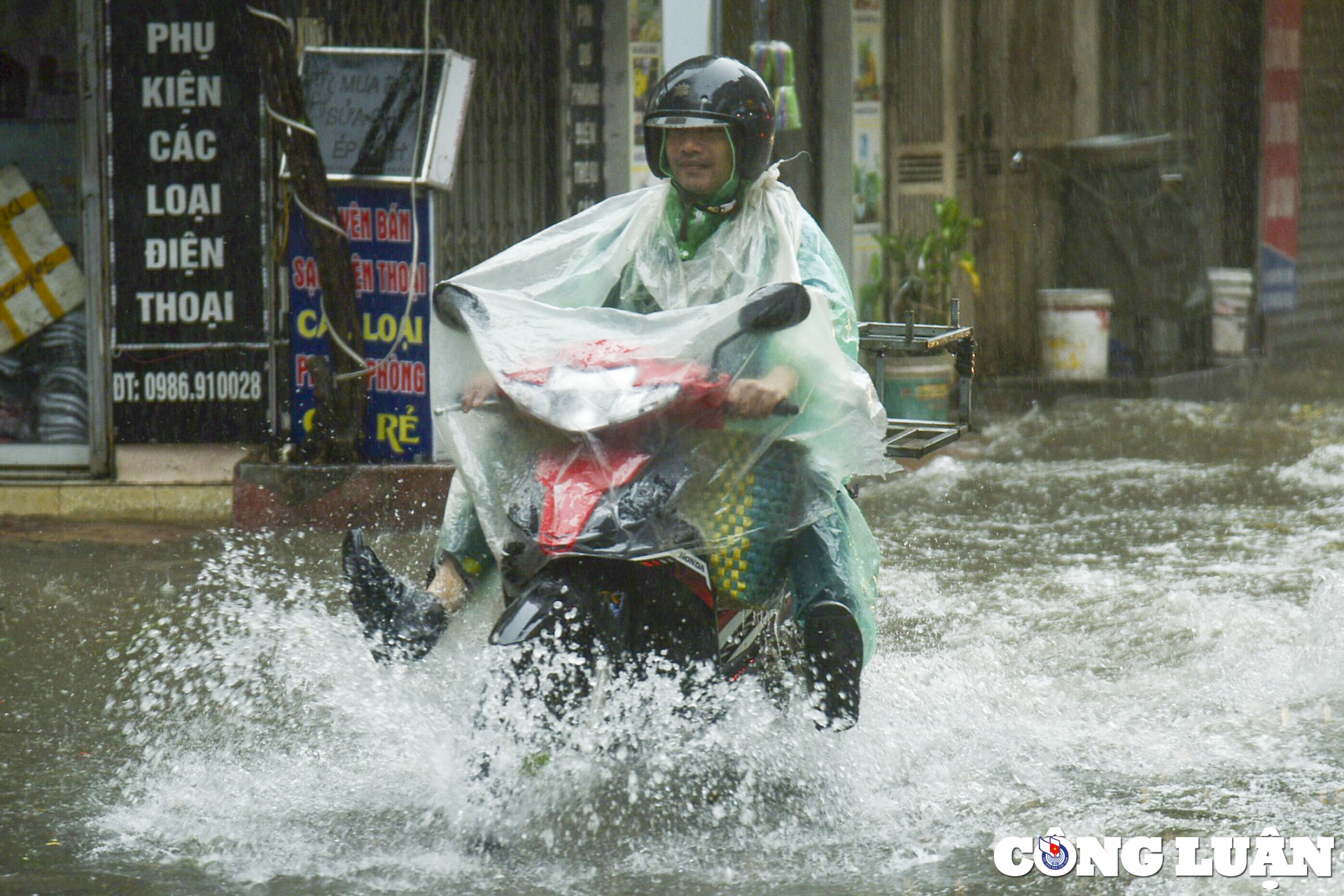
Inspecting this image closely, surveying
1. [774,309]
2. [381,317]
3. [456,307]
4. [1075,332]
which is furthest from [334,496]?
[1075,332]

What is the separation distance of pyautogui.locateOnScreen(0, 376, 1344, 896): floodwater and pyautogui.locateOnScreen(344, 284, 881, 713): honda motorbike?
18 cm

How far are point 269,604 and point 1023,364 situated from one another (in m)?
7.69

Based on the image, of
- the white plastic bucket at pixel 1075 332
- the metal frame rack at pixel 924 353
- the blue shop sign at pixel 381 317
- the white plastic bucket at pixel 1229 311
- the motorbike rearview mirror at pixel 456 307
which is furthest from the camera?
the white plastic bucket at pixel 1229 311

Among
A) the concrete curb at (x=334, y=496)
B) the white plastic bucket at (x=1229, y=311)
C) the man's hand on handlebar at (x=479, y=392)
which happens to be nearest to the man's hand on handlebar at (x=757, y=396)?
the man's hand on handlebar at (x=479, y=392)

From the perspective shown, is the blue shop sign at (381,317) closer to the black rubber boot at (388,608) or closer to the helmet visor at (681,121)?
the helmet visor at (681,121)

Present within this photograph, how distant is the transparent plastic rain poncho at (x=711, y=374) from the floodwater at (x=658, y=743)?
0.37 m

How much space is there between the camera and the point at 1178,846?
350 centimetres

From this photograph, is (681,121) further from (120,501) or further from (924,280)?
(924,280)

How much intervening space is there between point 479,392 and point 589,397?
0.98 ft

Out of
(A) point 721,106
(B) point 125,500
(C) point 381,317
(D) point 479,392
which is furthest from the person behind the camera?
(B) point 125,500

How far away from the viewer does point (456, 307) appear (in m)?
3.61

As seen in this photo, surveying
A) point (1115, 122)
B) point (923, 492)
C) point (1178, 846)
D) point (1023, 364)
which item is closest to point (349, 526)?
point (923, 492)

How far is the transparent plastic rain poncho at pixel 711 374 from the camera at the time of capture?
3.37 meters

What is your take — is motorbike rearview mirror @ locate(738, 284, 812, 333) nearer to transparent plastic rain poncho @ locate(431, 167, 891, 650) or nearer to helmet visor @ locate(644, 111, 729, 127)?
transparent plastic rain poncho @ locate(431, 167, 891, 650)
